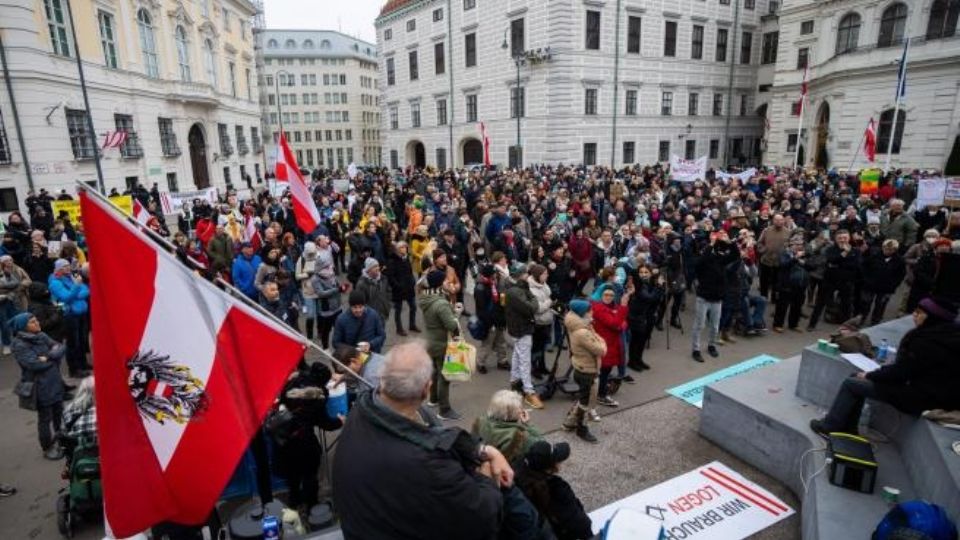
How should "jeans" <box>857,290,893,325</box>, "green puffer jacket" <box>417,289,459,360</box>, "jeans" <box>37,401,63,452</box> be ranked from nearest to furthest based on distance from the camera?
1. "jeans" <box>37,401,63,452</box>
2. "green puffer jacket" <box>417,289,459,360</box>
3. "jeans" <box>857,290,893,325</box>

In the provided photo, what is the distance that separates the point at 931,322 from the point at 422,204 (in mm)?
12161

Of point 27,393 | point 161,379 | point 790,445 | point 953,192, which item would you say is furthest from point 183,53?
point 790,445

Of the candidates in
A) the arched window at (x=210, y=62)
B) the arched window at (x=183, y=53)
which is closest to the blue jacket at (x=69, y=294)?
the arched window at (x=183, y=53)

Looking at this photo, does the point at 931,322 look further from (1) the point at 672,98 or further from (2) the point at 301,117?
(2) the point at 301,117

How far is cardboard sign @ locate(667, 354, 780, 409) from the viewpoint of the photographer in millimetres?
7281

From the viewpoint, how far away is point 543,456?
3.36 metres

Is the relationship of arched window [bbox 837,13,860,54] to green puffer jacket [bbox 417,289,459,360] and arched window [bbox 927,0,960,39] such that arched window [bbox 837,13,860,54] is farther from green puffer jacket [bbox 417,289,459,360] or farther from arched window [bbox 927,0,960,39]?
green puffer jacket [bbox 417,289,459,360]

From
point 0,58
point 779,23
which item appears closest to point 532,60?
point 779,23

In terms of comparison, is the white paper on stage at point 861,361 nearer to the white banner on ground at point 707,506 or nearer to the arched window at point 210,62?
the white banner on ground at point 707,506

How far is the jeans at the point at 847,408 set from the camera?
5.03 m

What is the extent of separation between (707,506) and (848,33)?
37340mm

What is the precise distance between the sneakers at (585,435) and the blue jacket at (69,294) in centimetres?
740

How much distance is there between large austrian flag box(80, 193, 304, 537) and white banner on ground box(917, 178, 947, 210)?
15.3 m

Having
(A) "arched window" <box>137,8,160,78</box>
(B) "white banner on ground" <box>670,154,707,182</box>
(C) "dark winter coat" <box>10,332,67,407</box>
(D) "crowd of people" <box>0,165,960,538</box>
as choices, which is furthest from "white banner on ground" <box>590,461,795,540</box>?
(A) "arched window" <box>137,8,160,78</box>
